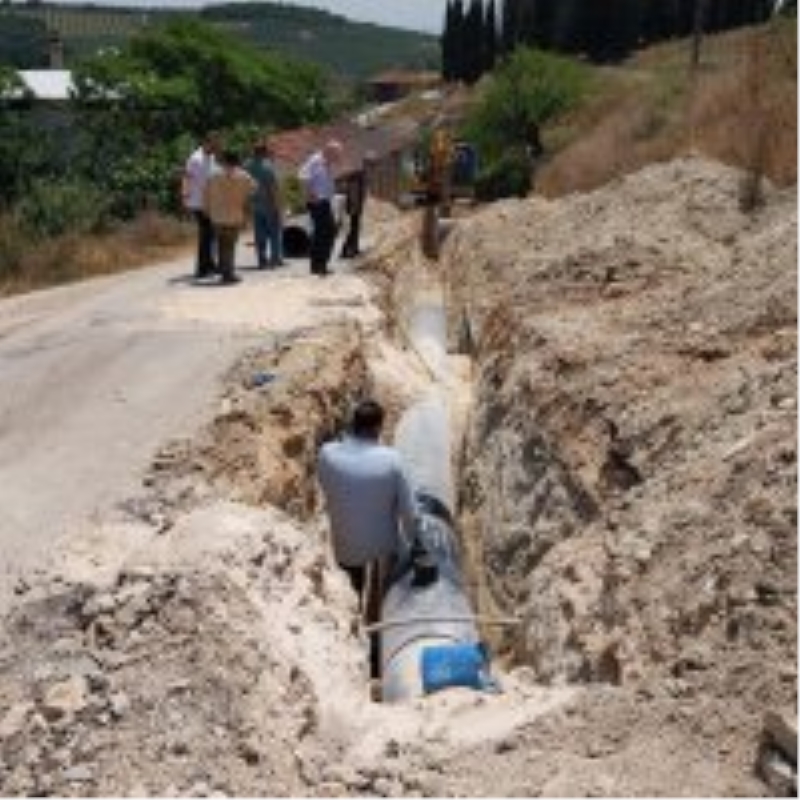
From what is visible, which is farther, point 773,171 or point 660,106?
point 660,106

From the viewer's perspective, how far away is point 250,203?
1844cm

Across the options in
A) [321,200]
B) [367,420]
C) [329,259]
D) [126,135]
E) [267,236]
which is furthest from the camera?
[126,135]

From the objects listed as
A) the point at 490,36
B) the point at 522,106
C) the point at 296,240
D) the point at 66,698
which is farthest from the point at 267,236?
the point at 490,36

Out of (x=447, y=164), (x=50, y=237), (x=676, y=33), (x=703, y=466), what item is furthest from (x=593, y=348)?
(x=676, y=33)

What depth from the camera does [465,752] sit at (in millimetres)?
5820

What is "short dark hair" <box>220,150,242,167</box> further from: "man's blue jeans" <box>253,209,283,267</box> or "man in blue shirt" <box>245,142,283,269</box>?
"man's blue jeans" <box>253,209,283,267</box>

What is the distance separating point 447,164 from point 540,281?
9284mm

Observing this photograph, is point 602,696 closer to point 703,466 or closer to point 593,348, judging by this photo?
point 703,466

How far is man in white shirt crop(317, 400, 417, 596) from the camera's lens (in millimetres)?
8828

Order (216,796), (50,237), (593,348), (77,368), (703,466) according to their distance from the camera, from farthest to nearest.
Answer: (50,237), (77,368), (593,348), (703,466), (216,796)

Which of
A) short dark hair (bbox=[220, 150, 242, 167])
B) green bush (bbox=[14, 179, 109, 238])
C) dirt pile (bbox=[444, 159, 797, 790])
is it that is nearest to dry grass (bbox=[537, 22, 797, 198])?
dirt pile (bbox=[444, 159, 797, 790])

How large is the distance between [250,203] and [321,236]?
0.93 m

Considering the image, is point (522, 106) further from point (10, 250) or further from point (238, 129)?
point (10, 250)

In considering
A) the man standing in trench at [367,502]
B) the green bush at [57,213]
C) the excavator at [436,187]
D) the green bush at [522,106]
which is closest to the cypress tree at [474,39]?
the green bush at [522,106]
